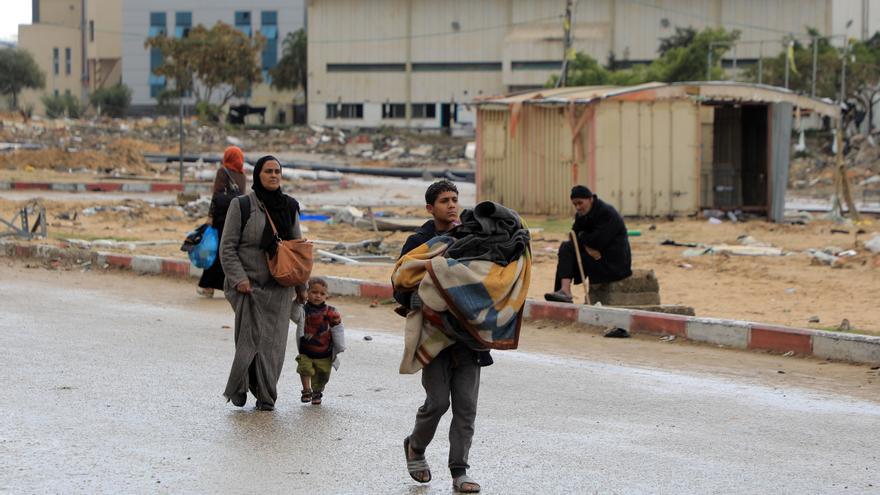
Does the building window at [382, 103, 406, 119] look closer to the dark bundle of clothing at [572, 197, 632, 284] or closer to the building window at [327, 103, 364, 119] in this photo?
Answer: the building window at [327, 103, 364, 119]

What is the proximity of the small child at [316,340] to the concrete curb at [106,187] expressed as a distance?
27601 mm

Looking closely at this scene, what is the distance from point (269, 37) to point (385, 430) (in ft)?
309

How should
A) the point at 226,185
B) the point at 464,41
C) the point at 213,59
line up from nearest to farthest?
the point at 226,185
the point at 464,41
the point at 213,59

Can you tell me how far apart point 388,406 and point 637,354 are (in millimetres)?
3172

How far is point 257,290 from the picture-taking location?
25.7 feet

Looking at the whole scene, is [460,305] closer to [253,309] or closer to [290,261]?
[290,261]

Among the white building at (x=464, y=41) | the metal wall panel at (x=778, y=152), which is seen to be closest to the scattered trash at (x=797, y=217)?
the metal wall panel at (x=778, y=152)

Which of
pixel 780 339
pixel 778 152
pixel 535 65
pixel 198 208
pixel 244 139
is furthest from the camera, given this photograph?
pixel 535 65

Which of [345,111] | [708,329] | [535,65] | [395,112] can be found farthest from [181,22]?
[708,329]

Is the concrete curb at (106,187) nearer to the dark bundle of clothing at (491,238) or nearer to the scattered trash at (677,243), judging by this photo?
the scattered trash at (677,243)

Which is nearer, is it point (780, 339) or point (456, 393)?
point (456, 393)

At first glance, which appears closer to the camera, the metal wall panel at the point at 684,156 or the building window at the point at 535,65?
the metal wall panel at the point at 684,156

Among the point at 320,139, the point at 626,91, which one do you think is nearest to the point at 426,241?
the point at 626,91

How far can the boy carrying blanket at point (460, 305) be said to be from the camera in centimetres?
582
